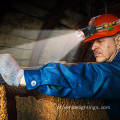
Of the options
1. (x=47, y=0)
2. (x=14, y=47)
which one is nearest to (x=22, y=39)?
(x=14, y=47)

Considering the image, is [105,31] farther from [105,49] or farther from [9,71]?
[9,71]

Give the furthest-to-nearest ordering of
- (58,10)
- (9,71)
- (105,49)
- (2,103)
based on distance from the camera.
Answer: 1. (58,10)
2. (105,49)
3. (2,103)
4. (9,71)

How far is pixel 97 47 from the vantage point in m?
1.72

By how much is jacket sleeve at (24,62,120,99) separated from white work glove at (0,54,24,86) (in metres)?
0.07

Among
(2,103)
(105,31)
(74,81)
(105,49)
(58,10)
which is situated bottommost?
(2,103)

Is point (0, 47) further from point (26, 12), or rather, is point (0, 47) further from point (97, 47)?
point (97, 47)

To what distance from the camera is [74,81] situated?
2.59ft

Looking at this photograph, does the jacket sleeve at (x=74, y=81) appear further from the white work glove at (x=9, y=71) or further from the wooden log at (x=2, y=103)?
the wooden log at (x=2, y=103)

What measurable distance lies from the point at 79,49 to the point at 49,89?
175 inches

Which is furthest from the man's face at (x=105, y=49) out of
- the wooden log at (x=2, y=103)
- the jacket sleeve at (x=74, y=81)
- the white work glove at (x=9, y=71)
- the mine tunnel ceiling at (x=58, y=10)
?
the mine tunnel ceiling at (x=58, y=10)

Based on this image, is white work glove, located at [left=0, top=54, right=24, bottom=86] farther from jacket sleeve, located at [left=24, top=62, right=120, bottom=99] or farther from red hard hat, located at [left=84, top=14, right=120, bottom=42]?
red hard hat, located at [left=84, top=14, right=120, bottom=42]

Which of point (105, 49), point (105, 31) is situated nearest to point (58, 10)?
point (105, 31)

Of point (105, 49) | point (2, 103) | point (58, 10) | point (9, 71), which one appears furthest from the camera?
point (58, 10)

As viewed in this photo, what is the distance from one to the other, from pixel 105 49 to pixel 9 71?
147cm
